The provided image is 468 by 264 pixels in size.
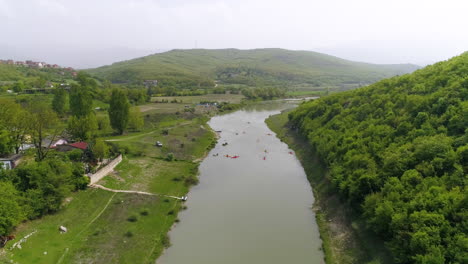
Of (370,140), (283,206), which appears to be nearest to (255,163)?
(283,206)

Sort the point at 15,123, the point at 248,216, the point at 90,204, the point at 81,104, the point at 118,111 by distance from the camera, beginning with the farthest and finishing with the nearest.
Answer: the point at 81,104 → the point at 118,111 → the point at 15,123 → the point at 248,216 → the point at 90,204

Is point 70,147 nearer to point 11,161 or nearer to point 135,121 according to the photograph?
point 11,161

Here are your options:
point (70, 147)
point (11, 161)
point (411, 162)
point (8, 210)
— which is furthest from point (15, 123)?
point (411, 162)

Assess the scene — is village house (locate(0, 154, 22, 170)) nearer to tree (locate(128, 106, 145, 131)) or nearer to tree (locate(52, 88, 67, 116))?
tree (locate(128, 106, 145, 131))

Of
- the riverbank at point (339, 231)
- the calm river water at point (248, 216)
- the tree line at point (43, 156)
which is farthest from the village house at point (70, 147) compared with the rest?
the riverbank at point (339, 231)

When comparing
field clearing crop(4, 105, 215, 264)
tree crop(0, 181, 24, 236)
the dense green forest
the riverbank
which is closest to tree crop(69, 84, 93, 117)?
field clearing crop(4, 105, 215, 264)

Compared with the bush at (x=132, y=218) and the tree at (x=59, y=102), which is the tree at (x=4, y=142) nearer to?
the bush at (x=132, y=218)
